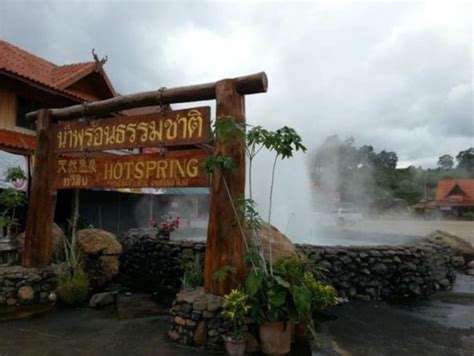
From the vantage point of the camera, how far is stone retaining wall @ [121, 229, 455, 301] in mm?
7516

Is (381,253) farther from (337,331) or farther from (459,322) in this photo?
(337,331)

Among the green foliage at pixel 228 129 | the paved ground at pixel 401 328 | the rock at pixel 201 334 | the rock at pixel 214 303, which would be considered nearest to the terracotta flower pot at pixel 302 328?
the paved ground at pixel 401 328

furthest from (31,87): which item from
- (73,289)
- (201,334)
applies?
(201,334)

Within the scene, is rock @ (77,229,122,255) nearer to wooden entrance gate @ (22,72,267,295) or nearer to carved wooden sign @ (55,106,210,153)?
wooden entrance gate @ (22,72,267,295)

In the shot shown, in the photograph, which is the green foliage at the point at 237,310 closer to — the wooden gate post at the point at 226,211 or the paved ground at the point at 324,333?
the wooden gate post at the point at 226,211

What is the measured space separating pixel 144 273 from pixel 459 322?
6602mm

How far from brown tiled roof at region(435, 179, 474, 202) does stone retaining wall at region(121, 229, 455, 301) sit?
46480 millimetres

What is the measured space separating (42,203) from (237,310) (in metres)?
4.53

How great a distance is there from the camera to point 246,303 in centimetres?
443

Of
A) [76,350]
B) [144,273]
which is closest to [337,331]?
[76,350]

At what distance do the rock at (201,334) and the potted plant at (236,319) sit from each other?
31 cm

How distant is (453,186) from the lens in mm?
50312

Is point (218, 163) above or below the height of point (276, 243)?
above

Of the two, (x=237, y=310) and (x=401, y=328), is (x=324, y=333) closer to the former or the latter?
(x=401, y=328)
